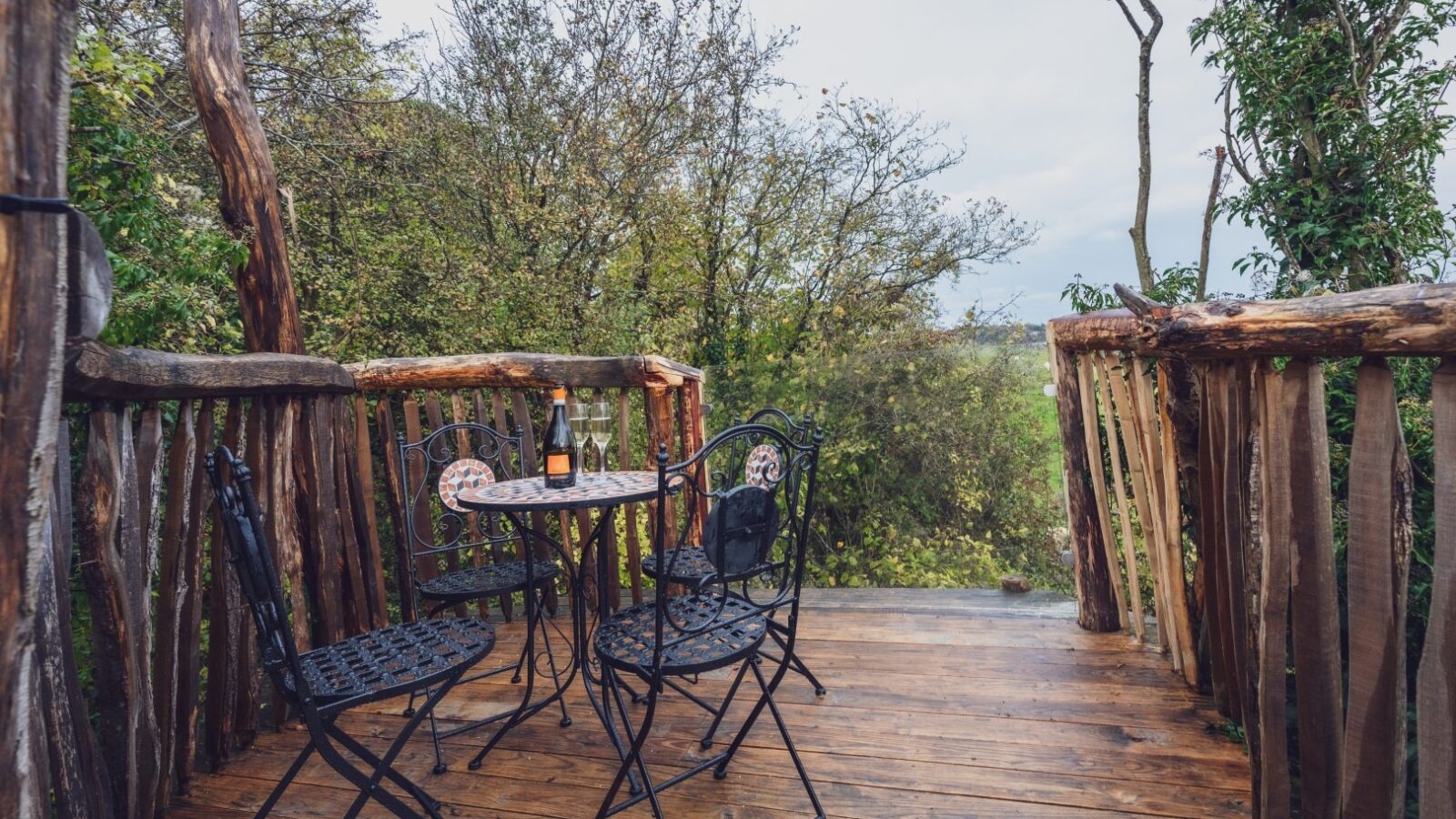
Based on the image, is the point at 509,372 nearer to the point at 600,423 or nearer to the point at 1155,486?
the point at 600,423

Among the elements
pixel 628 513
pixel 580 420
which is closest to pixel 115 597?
pixel 580 420

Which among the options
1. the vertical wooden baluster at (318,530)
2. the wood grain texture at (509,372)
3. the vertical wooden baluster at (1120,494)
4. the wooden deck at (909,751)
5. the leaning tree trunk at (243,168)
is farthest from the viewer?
the leaning tree trunk at (243,168)

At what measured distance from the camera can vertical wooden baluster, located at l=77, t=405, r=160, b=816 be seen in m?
1.63

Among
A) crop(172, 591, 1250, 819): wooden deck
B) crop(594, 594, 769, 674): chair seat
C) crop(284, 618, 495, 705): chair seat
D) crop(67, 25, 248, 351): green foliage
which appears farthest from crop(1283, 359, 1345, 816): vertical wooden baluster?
crop(67, 25, 248, 351): green foliage

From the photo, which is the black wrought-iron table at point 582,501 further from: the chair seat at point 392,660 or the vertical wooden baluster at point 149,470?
the vertical wooden baluster at point 149,470

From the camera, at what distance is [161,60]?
4688mm

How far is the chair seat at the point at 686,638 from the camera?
164 cm

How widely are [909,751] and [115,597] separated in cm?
204

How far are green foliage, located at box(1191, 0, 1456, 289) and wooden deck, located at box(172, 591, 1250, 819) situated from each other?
190 cm

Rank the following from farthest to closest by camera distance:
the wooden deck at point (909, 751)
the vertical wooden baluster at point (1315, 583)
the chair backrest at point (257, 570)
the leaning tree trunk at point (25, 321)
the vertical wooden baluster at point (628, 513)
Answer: the vertical wooden baluster at point (628, 513), the wooden deck at point (909, 751), the chair backrest at point (257, 570), the vertical wooden baluster at point (1315, 583), the leaning tree trunk at point (25, 321)

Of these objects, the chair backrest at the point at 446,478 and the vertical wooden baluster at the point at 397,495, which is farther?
the vertical wooden baluster at the point at 397,495

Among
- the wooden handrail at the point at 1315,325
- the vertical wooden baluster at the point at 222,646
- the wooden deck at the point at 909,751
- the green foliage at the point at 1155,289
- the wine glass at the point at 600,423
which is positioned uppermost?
the green foliage at the point at 1155,289

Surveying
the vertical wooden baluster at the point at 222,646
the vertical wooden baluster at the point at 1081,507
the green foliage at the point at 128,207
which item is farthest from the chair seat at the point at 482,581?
the vertical wooden baluster at the point at 1081,507

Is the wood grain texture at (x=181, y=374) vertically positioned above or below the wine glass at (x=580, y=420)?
above
